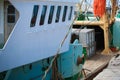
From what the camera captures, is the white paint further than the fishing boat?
No

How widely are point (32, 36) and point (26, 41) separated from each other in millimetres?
404

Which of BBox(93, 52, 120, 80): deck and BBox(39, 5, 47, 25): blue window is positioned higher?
BBox(39, 5, 47, 25): blue window

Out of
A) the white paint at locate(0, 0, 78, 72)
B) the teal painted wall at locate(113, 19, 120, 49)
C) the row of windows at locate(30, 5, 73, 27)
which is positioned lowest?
the teal painted wall at locate(113, 19, 120, 49)

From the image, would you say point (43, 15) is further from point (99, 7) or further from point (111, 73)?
point (99, 7)

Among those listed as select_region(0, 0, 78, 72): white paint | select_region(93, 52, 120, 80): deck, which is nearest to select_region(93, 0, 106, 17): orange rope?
select_region(0, 0, 78, 72): white paint

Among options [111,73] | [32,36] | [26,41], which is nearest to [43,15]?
[32,36]

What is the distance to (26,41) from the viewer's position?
9891mm

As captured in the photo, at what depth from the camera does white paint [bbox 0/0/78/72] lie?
923 cm

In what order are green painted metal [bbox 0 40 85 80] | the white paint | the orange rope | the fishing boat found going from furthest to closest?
the orange rope
green painted metal [bbox 0 40 85 80]
the fishing boat
the white paint

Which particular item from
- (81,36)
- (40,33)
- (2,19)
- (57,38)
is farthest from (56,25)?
(81,36)

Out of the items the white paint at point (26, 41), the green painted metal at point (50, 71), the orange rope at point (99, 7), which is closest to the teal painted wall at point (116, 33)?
the orange rope at point (99, 7)

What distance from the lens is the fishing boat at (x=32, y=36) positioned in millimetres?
9363

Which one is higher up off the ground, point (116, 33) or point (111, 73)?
point (111, 73)

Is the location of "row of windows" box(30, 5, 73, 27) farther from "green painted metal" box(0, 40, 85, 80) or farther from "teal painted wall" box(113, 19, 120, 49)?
"teal painted wall" box(113, 19, 120, 49)
